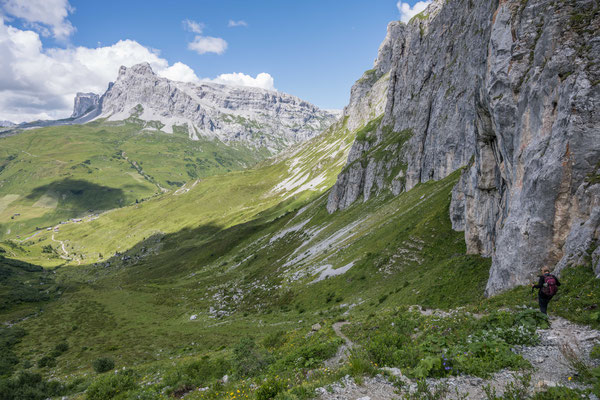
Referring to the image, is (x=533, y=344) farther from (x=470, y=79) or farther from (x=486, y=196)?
(x=470, y=79)

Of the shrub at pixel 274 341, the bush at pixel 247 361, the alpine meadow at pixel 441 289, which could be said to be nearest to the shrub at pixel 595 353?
the alpine meadow at pixel 441 289

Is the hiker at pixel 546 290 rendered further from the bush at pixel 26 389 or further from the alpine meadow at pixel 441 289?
the bush at pixel 26 389

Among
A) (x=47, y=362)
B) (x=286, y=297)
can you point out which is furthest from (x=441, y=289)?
(x=47, y=362)

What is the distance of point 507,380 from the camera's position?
8703 millimetres

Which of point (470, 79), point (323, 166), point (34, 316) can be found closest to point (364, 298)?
point (470, 79)

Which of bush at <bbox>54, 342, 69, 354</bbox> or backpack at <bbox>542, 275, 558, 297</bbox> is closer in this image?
backpack at <bbox>542, 275, 558, 297</bbox>

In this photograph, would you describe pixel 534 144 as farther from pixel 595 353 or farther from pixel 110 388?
pixel 110 388

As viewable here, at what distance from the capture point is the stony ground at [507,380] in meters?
8.34

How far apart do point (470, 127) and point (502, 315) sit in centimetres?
5089

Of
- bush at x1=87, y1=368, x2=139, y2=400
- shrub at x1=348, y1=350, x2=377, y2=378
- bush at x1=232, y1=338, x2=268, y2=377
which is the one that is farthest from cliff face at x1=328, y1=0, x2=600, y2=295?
bush at x1=87, y1=368, x2=139, y2=400

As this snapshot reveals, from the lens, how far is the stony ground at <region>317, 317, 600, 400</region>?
8.34 m

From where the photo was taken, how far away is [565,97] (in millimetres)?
18156

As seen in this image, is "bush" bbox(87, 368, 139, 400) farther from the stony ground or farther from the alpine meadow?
the stony ground

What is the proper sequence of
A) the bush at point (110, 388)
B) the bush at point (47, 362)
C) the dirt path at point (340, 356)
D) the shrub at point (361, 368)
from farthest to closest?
the bush at point (47, 362) → the bush at point (110, 388) → the dirt path at point (340, 356) → the shrub at point (361, 368)
